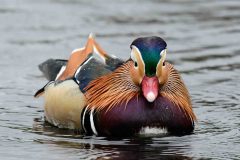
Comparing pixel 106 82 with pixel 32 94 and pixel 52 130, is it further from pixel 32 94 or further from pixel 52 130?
pixel 32 94

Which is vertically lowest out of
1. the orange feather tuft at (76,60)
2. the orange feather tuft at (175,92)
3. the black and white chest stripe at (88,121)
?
the black and white chest stripe at (88,121)

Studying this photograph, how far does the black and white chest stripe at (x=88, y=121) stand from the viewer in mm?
8664

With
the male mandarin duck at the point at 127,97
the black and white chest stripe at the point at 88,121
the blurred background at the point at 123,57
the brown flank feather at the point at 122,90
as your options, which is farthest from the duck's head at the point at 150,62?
the black and white chest stripe at the point at 88,121

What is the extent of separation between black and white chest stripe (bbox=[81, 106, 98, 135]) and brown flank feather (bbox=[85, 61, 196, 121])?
6 centimetres

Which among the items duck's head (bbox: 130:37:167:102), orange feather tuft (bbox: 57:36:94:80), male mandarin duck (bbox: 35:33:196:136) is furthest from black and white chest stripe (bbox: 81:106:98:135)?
orange feather tuft (bbox: 57:36:94:80)

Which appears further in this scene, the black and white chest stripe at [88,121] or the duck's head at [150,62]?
the black and white chest stripe at [88,121]

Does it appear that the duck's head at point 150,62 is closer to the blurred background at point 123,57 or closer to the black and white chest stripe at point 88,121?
the blurred background at point 123,57

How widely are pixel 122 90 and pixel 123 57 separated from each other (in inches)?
139

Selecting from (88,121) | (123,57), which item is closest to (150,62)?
(88,121)

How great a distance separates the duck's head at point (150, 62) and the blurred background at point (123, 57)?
1.34 ft

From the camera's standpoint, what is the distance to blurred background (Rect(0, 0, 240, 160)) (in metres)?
8.27

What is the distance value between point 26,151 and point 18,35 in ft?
17.5

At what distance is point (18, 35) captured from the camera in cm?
1329

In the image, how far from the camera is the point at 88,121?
8.70 meters
